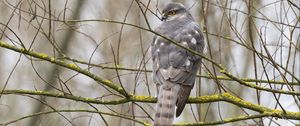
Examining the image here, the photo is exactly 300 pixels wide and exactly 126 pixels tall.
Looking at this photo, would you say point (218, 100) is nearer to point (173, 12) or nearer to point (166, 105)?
point (166, 105)

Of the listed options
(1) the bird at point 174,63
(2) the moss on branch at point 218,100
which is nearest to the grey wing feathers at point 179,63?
(1) the bird at point 174,63

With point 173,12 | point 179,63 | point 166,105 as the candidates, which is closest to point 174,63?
point 179,63

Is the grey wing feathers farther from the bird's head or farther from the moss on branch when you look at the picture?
A: the moss on branch

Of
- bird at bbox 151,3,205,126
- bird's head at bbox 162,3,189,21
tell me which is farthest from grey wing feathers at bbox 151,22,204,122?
bird's head at bbox 162,3,189,21

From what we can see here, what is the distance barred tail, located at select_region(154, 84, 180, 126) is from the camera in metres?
6.06

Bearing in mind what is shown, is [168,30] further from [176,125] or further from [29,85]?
[29,85]

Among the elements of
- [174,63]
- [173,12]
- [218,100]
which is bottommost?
[218,100]

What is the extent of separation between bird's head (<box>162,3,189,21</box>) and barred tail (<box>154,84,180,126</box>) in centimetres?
139

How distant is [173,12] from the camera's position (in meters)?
7.73

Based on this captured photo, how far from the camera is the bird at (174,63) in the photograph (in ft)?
20.5

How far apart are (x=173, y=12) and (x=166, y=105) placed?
6.05ft

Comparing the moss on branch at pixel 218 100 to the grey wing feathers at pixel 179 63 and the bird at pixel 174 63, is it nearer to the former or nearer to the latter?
the bird at pixel 174 63

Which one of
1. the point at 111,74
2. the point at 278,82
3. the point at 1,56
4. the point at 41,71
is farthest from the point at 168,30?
the point at 1,56

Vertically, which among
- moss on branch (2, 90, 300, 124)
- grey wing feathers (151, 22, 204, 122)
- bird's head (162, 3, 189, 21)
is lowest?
moss on branch (2, 90, 300, 124)
